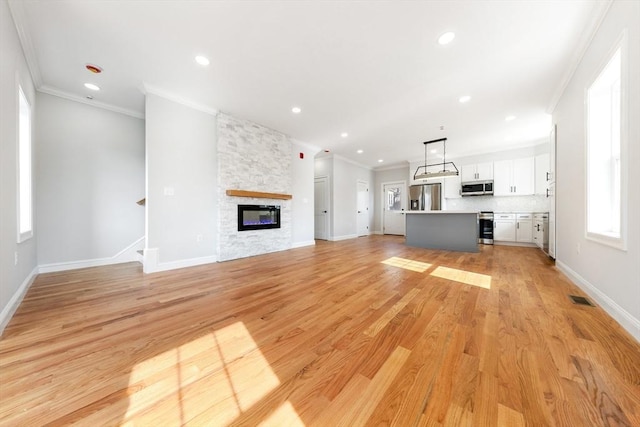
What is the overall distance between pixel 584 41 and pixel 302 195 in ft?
16.6

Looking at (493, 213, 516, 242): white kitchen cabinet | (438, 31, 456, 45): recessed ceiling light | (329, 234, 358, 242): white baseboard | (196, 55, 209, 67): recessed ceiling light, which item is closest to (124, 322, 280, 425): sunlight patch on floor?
(196, 55, 209, 67): recessed ceiling light

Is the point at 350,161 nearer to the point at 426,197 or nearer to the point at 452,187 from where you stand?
the point at 426,197

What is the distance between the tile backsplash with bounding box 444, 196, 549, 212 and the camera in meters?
6.02

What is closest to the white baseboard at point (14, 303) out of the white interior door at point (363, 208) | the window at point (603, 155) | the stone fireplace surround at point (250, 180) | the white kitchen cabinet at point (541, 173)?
the stone fireplace surround at point (250, 180)

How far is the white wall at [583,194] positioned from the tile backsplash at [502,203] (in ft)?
10.8

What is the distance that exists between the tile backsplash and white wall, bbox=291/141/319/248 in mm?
4382

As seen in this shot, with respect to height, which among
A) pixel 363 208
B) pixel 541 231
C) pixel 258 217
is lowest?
pixel 541 231

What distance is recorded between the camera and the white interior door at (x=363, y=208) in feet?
27.1

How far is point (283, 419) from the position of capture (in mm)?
944

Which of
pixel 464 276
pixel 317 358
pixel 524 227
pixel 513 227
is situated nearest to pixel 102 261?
pixel 317 358

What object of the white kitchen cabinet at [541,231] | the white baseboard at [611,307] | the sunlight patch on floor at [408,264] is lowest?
the sunlight patch on floor at [408,264]

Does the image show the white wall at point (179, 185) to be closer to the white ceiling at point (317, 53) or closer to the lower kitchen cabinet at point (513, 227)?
the white ceiling at point (317, 53)

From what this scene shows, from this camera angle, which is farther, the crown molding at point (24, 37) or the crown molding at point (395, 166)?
the crown molding at point (395, 166)

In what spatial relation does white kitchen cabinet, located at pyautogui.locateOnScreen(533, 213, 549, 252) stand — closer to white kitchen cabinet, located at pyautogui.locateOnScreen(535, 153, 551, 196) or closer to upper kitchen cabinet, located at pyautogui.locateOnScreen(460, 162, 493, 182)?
white kitchen cabinet, located at pyautogui.locateOnScreen(535, 153, 551, 196)
